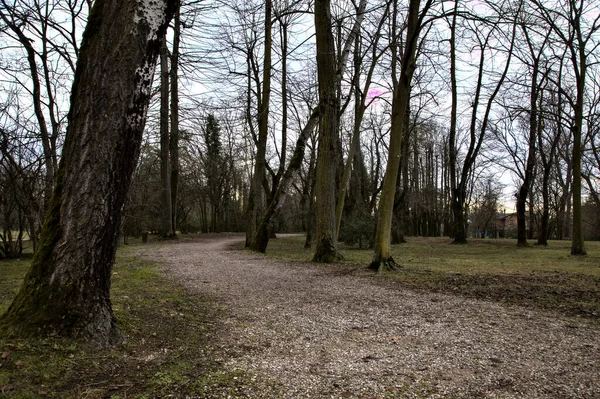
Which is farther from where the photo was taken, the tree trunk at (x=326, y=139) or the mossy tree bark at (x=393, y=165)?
the tree trunk at (x=326, y=139)

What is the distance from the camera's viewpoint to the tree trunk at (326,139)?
10203 millimetres

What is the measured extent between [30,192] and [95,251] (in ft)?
30.8

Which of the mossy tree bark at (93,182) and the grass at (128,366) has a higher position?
the mossy tree bark at (93,182)

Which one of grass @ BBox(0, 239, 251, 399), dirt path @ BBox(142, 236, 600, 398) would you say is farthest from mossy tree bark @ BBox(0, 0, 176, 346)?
dirt path @ BBox(142, 236, 600, 398)

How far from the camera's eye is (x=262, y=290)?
6227mm

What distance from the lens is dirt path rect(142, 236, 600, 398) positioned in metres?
2.70

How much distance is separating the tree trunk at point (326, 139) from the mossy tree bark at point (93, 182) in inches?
281

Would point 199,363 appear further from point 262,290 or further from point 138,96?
point 262,290

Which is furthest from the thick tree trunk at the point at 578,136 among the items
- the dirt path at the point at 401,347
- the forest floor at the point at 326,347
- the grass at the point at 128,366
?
the grass at the point at 128,366

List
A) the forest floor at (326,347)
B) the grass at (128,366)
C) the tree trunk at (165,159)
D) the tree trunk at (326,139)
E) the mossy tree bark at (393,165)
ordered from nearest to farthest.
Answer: the grass at (128,366) → the forest floor at (326,347) → the mossy tree bark at (393,165) → the tree trunk at (326,139) → the tree trunk at (165,159)

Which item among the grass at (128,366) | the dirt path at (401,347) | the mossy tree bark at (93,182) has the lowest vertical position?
the dirt path at (401,347)

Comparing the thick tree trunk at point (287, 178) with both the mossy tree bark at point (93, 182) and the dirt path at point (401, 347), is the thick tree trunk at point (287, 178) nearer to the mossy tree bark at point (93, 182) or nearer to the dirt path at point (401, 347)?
the dirt path at point (401, 347)

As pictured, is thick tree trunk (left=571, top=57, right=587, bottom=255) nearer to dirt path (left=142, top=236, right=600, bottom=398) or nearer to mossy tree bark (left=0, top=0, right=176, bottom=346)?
dirt path (left=142, top=236, right=600, bottom=398)

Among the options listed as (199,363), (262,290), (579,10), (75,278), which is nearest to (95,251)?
(75,278)
